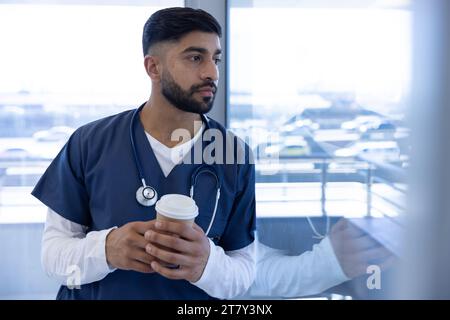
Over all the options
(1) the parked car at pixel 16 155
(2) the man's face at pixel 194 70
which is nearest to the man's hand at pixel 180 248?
(2) the man's face at pixel 194 70

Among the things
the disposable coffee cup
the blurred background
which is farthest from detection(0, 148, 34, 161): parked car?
the disposable coffee cup

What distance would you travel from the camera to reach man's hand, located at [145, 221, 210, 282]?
62 centimetres

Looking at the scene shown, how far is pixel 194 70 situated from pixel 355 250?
0.39 m

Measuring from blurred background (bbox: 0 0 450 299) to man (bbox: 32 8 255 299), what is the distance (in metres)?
0.04

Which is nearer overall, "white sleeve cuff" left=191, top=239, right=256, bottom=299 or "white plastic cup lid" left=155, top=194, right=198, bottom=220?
"white plastic cup lid" left=155, top=194, right=198, bottom=220

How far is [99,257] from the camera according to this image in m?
0.72

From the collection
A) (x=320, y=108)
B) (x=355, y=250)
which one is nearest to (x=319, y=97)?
(x=320, y=108)

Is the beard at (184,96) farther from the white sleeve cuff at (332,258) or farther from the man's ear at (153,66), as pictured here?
the white sleeve cuff at (332,258)

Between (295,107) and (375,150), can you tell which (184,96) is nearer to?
(295,107)

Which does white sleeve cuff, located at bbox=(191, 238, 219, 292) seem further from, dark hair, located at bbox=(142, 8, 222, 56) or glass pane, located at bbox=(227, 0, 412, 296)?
dark hair, located at bbox=(142, 8, 222, 56)

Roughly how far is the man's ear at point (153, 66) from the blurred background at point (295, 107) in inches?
1.0
